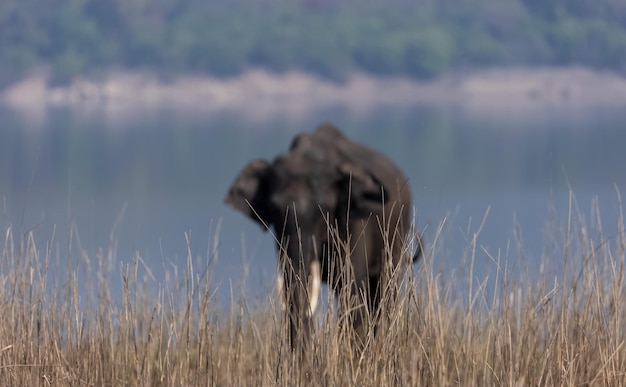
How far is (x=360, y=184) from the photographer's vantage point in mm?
5984

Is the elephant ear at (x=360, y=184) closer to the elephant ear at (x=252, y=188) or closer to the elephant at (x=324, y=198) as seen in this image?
the elephant at (x=324, y=198)

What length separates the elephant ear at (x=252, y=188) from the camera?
6.28 meters

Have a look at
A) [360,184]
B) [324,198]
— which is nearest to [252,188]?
[324,198]

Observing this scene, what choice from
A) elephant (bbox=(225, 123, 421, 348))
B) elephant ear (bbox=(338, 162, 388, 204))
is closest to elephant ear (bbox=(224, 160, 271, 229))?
elephant (bbox=(225, 123, 421, 348))

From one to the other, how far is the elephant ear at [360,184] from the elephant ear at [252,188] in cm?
46

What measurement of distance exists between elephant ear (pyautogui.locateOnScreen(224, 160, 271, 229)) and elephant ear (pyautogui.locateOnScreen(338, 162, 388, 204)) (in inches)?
18.2

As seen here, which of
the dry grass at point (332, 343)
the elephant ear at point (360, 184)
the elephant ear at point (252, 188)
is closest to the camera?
the dry grass at point (332, 343)

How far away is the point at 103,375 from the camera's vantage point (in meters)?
3.90

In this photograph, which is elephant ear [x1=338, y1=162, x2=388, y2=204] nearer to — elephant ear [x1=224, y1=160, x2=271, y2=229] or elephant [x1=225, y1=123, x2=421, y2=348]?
elephant [x1=225, y1=123, x2=421, y2=348]

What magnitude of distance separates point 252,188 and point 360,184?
682mm

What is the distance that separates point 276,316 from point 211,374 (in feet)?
1.00

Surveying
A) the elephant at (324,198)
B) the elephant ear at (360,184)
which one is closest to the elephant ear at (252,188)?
the elephant at (324,198)

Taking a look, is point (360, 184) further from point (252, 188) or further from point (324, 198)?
point (252, 188)

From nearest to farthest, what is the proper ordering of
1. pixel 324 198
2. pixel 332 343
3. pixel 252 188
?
pixel 332 343
pixel 324 198
pixel 252 188
